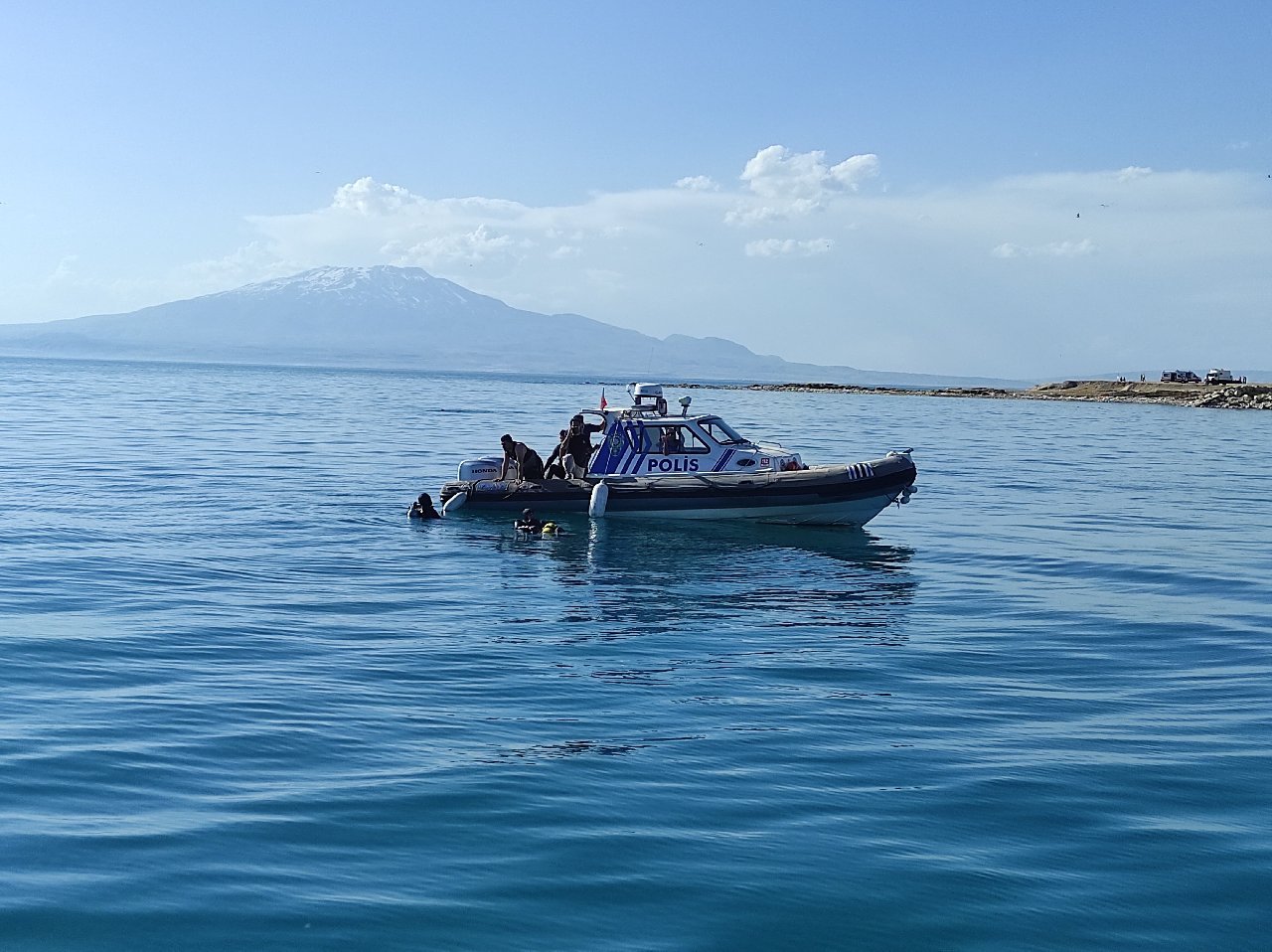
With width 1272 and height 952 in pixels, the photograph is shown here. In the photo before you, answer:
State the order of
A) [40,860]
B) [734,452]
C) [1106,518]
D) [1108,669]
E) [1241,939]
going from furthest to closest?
[1106,518], [734,452], [1108,669], [40,860], [1241,939]

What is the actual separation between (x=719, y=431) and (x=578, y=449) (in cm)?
277

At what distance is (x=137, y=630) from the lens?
43.3 feet

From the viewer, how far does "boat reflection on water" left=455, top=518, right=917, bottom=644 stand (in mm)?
14516

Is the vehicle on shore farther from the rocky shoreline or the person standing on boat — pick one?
the person standing on boat

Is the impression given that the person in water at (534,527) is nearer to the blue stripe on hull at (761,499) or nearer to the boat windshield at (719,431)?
the blue stripe on hull at (761,499)

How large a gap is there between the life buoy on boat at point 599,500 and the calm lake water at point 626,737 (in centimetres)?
23

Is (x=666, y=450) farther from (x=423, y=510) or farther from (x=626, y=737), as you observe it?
(x=626, y=737)

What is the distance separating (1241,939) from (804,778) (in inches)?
116

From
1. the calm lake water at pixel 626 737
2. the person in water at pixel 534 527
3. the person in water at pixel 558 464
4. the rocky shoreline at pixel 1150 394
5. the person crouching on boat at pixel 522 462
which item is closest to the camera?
the calm lake water at pixel 626 737

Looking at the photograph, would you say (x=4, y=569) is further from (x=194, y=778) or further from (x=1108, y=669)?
(x=1108, y=669)

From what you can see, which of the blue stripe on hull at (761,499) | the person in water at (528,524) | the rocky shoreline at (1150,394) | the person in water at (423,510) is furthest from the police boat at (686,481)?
the rocky shoreline at (1150,394)

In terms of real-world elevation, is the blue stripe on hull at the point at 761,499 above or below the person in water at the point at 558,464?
below

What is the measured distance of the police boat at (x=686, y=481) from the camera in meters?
22.5

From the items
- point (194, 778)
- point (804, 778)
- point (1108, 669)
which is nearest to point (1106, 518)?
point (1108, 669)
